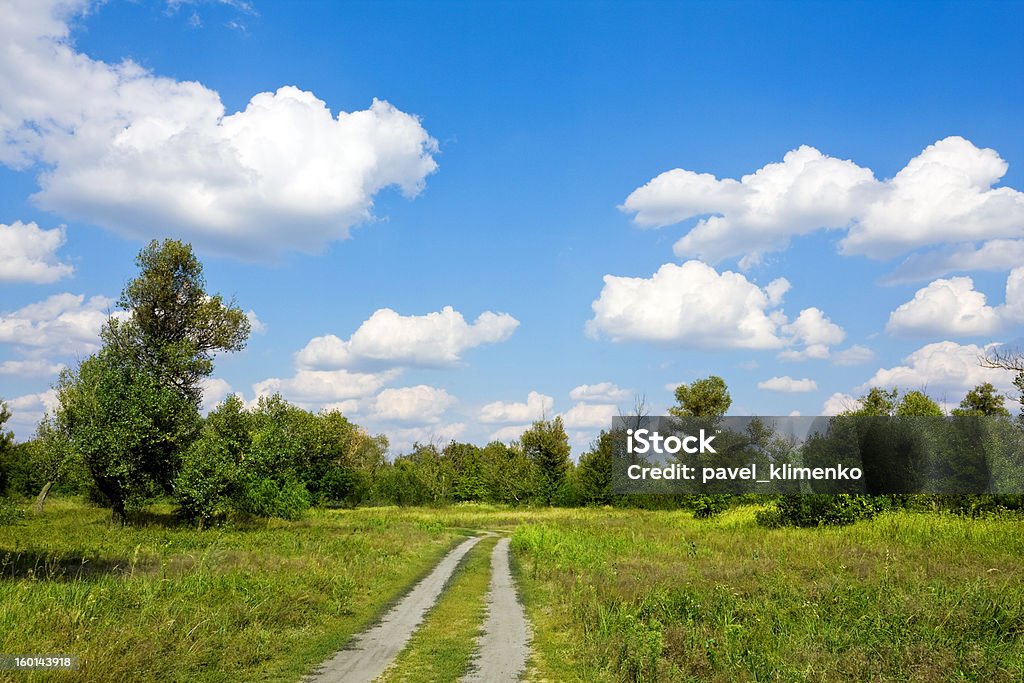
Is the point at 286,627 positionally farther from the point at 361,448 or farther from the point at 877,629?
the point at 361,448

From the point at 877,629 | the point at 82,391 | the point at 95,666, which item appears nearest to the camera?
the point at 95,666

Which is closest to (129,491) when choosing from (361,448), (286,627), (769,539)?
(286,627)

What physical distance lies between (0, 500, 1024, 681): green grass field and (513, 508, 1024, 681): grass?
0.19ft

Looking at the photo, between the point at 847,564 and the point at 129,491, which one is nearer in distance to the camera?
the point at 847,564

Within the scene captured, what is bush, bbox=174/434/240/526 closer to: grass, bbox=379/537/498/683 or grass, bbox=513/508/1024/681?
grass, bbox=513/508/1024/681

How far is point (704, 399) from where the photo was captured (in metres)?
84.4

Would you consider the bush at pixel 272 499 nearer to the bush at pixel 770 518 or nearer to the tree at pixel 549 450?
the bush at pixel 770 518

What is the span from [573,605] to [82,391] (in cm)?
3435

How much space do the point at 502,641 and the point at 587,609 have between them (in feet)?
8.15

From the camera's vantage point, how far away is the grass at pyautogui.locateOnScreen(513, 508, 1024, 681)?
1128cm

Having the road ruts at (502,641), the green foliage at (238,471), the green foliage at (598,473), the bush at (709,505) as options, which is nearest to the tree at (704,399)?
the green foliage at (598,473)

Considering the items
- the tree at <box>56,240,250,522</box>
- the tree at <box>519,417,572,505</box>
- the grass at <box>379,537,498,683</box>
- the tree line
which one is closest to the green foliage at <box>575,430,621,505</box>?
the tree at <box>519,417,572,505</box>

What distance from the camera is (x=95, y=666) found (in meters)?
10.1

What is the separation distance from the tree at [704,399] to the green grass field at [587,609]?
180ft
